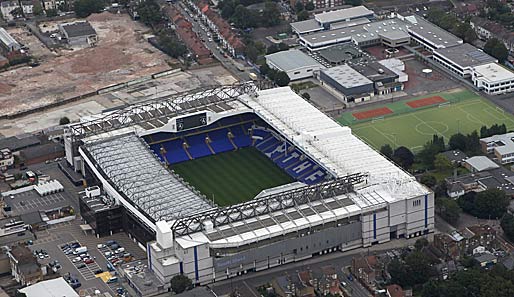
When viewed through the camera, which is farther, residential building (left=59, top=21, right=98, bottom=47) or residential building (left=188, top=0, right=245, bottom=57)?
residential building (left=59, top=21, right=98, bottom=47)

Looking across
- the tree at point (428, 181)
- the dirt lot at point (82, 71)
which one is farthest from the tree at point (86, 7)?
the tree at point (428, 181)

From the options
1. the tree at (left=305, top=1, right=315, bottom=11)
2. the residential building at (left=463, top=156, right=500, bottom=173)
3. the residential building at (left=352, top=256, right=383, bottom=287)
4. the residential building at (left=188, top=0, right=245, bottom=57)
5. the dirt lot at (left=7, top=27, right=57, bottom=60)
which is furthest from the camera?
the tree at (left=305, top=1, right=315, bottom=11)

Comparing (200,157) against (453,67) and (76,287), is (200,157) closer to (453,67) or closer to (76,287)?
(76,287)

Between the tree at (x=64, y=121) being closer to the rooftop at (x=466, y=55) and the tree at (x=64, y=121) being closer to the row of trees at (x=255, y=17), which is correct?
the row of trees at (x=255, y=17)

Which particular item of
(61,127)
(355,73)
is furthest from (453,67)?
(61,127)

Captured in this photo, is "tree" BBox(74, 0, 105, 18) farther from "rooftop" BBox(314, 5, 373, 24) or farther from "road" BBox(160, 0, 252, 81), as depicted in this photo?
"rooftop" BBox(314, 5, 373, 24)

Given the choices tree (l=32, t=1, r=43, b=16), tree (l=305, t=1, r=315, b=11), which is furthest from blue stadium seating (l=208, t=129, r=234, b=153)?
tree (l=32, t=1, r=43, b=16)

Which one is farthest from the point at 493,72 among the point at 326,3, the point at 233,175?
the point at 326,3
